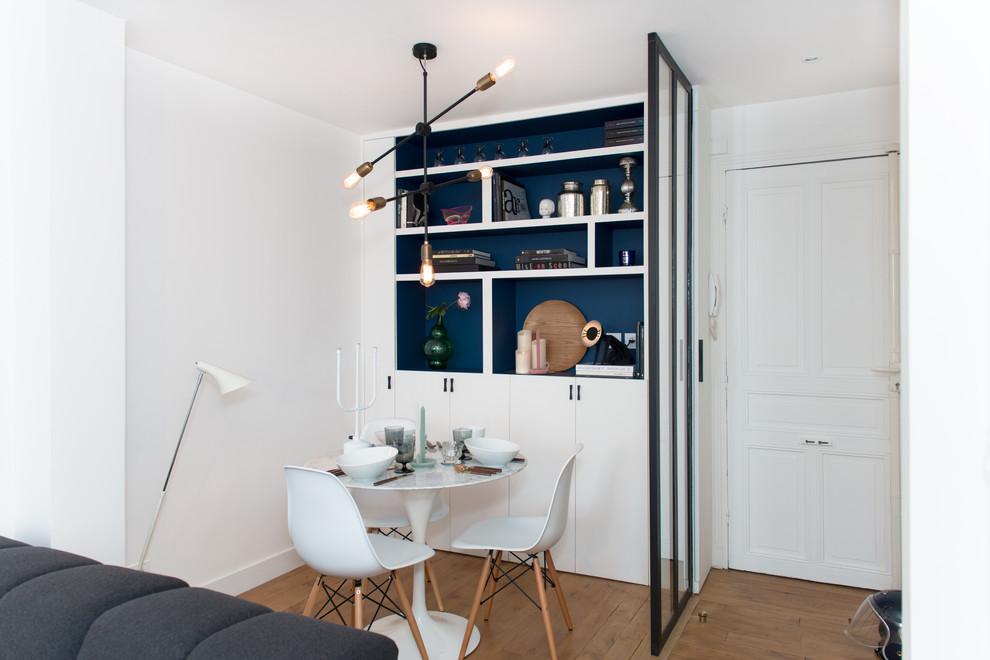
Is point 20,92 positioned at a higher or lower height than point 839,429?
higher

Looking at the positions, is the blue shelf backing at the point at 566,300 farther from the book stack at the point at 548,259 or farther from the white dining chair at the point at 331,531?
the white dining chair at the point at 331,531

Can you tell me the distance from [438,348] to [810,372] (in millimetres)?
2141

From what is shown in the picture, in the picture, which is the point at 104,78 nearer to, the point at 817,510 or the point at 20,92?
the point at 20,92

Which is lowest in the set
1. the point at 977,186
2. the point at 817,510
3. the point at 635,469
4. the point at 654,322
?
the point at 817,510

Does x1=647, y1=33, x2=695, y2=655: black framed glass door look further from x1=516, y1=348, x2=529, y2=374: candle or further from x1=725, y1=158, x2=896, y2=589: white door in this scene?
x1=516, y1=348, x2=529, y2=374: candle

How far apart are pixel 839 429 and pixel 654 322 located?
1525mm

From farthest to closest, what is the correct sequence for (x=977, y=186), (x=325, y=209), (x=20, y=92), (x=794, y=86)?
(x=325, y=209), (x=794, y=86), (x=20, y=92), (x=977, y=186)

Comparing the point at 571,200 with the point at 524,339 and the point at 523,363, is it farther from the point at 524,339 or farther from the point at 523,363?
the point at 523,363

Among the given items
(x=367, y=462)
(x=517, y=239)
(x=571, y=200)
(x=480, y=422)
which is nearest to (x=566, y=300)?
(x=517, y=239)

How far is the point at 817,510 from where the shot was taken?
3.59 meters

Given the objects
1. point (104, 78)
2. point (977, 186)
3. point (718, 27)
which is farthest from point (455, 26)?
point (977, 186)

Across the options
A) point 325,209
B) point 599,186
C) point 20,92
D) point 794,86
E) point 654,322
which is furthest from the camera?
point 325,209

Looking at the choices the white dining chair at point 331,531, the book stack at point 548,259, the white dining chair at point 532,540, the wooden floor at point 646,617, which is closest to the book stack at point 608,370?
the book stack at point 548,259

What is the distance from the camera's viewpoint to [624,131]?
3.65 m
